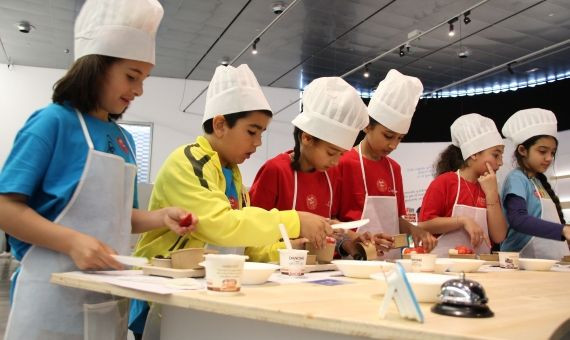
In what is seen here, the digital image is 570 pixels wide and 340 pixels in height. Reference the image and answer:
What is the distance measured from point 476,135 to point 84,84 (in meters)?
2.77

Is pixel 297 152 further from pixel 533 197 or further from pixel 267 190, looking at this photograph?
pixel 533 197

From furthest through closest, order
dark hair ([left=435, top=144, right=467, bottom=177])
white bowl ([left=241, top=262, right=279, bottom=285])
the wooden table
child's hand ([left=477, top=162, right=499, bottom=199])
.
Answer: dark hair ([left=435, top=144, right=467, bottom=177]), child's hand ([left=477, top=162, right=499, bottom=199]), white bowl ([left=241, top=262, right=279, bottom=285]), the wooden table

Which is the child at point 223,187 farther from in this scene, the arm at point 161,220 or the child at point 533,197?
the child at point 533,197

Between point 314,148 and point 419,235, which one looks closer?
point 314,148

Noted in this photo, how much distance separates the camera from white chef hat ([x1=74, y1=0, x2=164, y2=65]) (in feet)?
5.17

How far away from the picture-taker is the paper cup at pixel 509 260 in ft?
7.55

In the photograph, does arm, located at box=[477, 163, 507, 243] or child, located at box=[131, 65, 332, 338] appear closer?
child, located at box=[131, 65, 332, 338]

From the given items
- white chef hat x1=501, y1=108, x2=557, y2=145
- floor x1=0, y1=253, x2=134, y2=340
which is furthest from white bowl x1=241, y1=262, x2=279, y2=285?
white chef hat x1=501, y1=108, x2=557, y2=145

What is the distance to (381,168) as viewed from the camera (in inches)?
118

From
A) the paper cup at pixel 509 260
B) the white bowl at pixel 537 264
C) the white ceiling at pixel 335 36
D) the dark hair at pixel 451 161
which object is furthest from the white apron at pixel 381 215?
the white ceiling at pixel 335 36

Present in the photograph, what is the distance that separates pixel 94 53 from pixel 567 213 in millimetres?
8130

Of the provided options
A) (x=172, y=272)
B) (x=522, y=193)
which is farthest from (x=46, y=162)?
(x=522, y=193)

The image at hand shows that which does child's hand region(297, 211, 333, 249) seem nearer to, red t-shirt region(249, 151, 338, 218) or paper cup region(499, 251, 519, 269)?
red t-shirt region(249, 151, 338, 218)

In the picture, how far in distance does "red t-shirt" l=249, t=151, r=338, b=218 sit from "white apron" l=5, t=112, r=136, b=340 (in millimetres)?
1022
